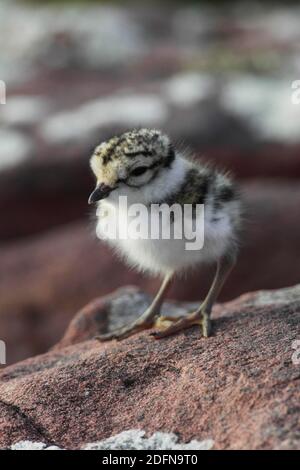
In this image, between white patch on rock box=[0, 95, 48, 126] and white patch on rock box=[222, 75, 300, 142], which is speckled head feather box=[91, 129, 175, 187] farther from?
white patch on rock box=[0, 95, 48, 126]

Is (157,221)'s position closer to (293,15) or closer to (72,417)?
(72,417)

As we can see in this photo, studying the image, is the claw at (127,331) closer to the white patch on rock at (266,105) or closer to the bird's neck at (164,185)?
the bird's neck at (164,185)

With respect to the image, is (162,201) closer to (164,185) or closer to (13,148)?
(164,185)

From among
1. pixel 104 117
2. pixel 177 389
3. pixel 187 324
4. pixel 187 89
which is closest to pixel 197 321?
pixel 187 324

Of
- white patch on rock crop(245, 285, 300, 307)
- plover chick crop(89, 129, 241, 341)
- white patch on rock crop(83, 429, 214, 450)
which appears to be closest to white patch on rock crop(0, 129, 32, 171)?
white patch on rock crop(245, 285, 300, 307)

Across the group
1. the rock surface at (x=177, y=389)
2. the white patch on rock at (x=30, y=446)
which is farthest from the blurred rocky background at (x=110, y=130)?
the white patch on rock at (x=30, y=446)
